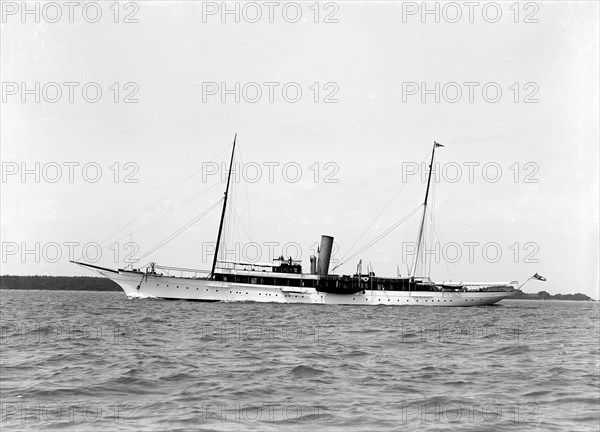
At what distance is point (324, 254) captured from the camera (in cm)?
7119

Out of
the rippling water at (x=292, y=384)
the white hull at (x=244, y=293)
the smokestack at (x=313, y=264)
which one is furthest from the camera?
the smokestack at (x=313, y=264)

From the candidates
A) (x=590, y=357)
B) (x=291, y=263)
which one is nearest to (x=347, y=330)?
(x=590, y=357)

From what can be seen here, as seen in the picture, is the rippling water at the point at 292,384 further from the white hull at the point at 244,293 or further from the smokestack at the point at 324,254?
the smokestack at the point at 324,254

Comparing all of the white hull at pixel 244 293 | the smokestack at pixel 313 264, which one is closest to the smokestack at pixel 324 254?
the smokestack at pixel 313 264

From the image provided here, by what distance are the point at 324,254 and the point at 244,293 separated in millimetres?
11751

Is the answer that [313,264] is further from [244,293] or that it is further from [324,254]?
[244,293]

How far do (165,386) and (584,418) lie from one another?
849cm

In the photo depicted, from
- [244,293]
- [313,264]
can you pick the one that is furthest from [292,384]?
[313,264]

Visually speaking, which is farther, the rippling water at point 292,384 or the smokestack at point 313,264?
the smokestack at point 313,264

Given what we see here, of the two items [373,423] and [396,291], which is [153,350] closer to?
[373,423]

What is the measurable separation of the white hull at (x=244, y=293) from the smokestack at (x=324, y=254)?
3729 millimetres

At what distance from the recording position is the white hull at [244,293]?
63.3m

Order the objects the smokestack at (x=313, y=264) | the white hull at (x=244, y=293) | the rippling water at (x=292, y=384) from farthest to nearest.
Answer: the smokestack at (x=313, y=264)
the white hull at (x=244, y=293)
the rippling water at (x=292, y=384)

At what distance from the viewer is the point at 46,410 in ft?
37.6
